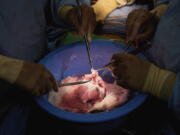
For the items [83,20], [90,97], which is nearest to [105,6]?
[83,20]

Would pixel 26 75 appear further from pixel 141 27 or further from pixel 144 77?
pixel 141 27

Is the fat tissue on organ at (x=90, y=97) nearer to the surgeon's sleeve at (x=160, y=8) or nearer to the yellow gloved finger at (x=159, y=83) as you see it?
the yellow gloved finger at (x=159, y=83)

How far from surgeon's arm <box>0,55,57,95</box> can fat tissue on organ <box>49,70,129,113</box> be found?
0.19 m

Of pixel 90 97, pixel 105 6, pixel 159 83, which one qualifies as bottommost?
pixel 90 97

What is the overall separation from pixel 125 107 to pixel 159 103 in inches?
15.8

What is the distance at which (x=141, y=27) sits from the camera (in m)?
1.60

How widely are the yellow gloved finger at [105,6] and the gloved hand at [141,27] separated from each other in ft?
1.85

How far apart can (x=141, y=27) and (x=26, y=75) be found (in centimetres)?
83

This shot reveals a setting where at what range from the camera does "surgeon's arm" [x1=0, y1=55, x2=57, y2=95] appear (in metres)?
1.19

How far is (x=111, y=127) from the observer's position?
128cm

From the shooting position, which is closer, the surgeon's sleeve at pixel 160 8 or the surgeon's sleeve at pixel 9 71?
the surgeon's sleeve at pixel 9 71

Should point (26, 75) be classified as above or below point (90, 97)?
above

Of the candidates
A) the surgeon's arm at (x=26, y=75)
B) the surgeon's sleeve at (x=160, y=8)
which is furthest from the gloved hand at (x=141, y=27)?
the surgeon's arm at (x=26, y=75)

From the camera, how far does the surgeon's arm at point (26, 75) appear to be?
1192mm
